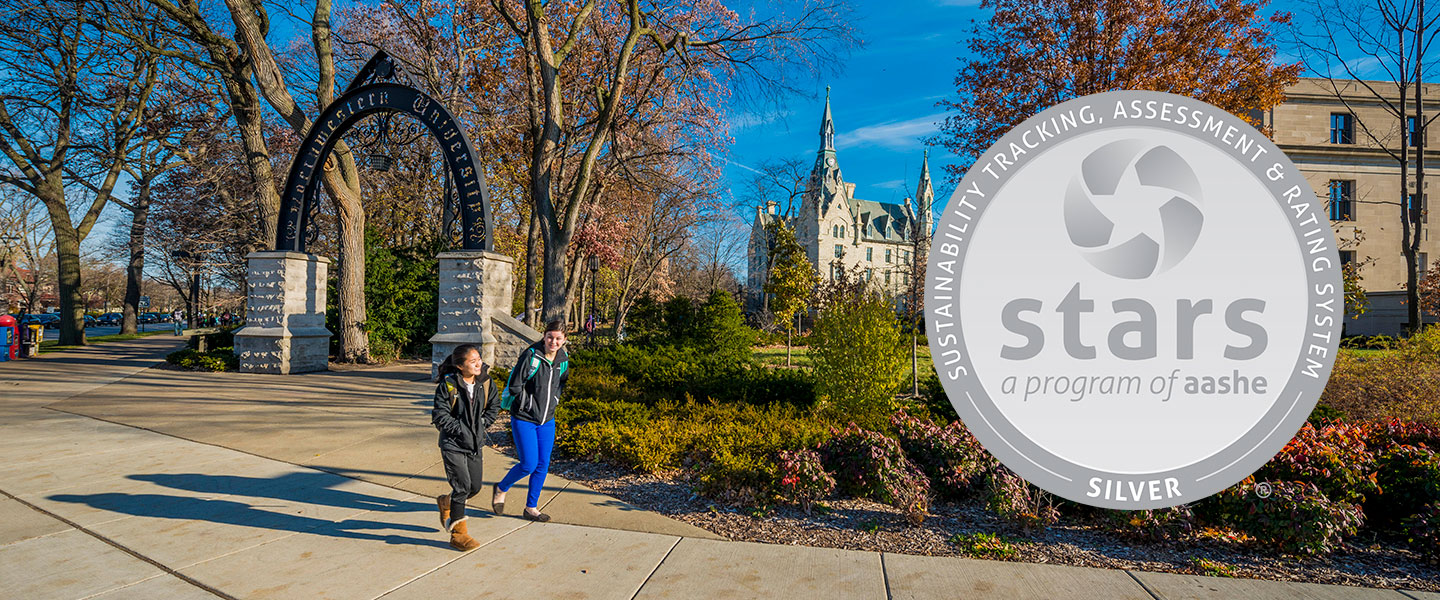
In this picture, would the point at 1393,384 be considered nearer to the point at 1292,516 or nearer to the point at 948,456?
the point at 1292,516

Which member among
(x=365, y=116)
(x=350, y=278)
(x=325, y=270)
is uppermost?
(x=365, y=116)

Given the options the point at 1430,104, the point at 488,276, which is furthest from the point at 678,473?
the point at 1430,104

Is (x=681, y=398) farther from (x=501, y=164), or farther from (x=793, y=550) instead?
(x=501, y=164)

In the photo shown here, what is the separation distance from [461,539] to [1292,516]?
17.3 ft

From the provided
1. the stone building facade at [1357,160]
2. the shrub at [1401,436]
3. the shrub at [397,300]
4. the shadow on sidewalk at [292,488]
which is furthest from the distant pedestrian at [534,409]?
the stone building facade at [1357,160]

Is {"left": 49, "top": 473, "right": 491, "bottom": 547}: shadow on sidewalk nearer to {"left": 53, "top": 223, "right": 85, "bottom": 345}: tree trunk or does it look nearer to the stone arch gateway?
the stone arch gateway

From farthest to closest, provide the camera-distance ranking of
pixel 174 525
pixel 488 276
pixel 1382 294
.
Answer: pixel 1382 294
pixel 488 276
pixel 174 525

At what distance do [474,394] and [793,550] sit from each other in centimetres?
236

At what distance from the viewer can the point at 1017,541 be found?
455 cm

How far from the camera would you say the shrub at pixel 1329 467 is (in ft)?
15.3

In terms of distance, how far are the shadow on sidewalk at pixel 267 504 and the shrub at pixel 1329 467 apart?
19.3ft

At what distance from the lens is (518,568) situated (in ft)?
13.1

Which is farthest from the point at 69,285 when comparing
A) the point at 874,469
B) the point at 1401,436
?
the point at 1401,436

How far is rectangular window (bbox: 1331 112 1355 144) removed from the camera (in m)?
35.6
